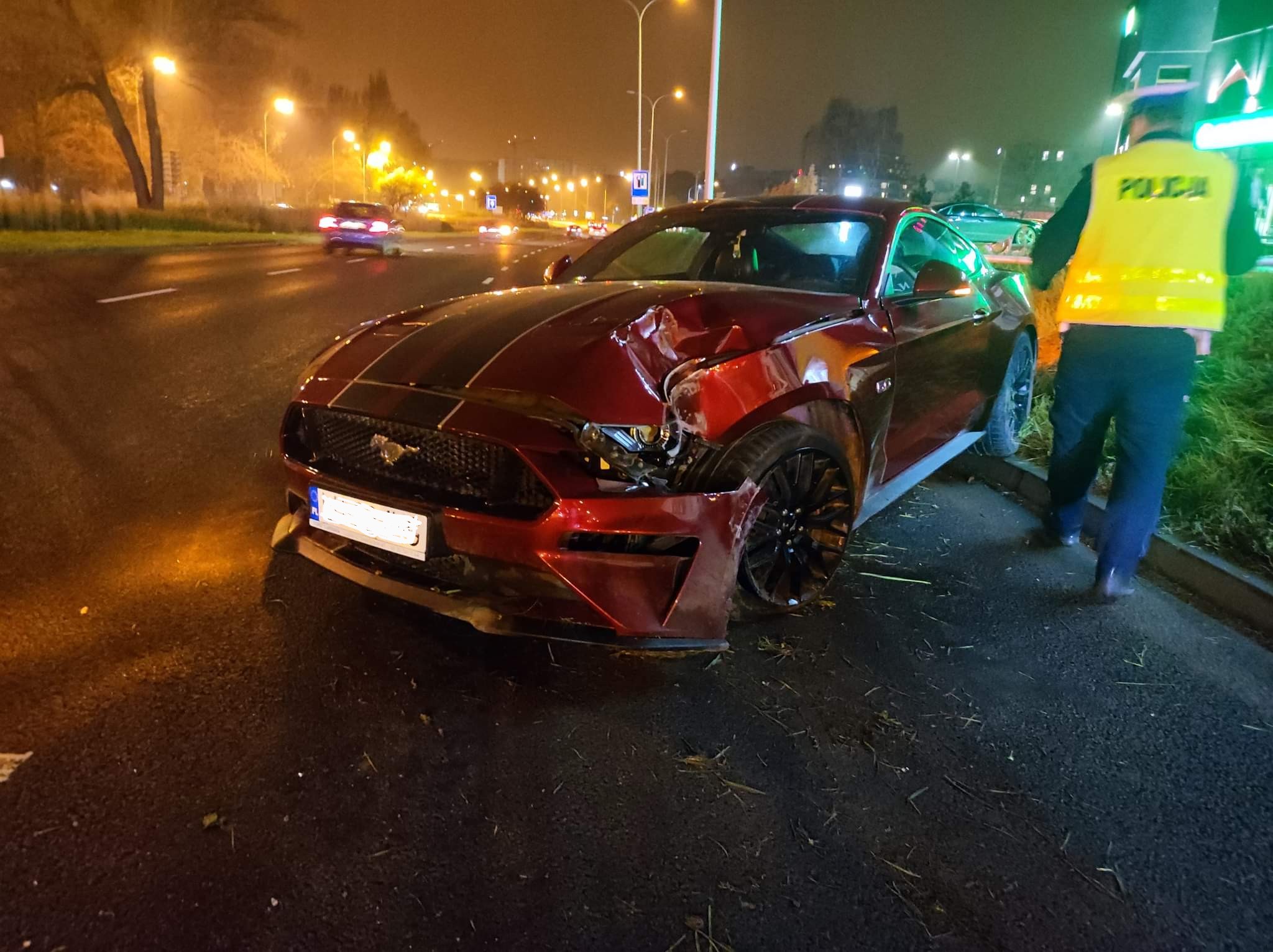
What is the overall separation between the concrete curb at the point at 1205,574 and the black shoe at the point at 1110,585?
35 centimetres

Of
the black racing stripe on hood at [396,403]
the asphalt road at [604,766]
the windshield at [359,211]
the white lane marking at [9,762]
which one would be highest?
the windshield at [359,211]

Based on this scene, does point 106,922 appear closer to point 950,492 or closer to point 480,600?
point 480,600

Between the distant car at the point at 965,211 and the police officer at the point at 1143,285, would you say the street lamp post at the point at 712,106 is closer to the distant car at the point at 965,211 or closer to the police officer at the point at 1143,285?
the distant car at the point at 965,211

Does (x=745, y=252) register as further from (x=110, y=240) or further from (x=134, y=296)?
(x=110, y=240)

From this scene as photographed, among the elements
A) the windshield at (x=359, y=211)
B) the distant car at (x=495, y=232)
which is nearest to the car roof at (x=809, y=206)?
the windshield at (x=359, y=211)

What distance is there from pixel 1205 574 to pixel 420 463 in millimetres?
3459

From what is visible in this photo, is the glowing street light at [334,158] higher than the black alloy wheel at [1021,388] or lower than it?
higher

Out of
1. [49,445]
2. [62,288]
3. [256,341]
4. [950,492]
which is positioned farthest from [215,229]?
[950,492]

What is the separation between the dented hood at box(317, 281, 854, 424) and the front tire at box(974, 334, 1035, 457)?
2268 mm

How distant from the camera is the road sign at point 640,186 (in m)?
24.6

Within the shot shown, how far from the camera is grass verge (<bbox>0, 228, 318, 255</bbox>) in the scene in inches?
746

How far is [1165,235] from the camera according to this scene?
3.42 meters

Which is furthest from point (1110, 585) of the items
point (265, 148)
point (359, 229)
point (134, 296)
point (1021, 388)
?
point (265, 148)

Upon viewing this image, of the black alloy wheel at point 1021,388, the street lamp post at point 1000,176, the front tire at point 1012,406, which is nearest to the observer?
the front tire at point 1012,406
